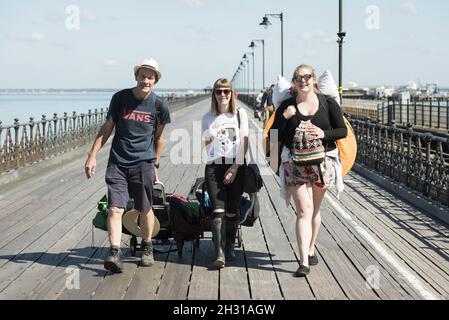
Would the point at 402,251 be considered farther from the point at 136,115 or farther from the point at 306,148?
the point at 136,115

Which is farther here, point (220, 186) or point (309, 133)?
point (220, 186)

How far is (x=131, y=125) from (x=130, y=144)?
0.57 feet

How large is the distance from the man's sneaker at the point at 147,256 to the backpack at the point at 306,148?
5.48 feet

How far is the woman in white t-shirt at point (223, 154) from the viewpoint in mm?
6746

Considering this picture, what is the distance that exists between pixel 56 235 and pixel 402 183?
20.7ft

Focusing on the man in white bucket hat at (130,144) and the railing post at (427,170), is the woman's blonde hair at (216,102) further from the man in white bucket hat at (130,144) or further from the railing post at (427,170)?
the railing post at (427,170)

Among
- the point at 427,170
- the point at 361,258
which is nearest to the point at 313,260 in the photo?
the point at 361,258

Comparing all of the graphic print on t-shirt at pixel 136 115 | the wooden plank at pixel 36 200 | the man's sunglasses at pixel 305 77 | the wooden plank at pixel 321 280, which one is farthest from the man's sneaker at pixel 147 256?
the wooden plank at pixel 36 200

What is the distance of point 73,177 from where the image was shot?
14773mm

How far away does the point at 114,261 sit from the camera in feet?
21.5

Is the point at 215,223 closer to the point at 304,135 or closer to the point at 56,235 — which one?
the point at 304,135

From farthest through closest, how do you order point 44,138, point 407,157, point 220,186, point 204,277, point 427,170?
point 44,138, point 407,157, point 427,170, point 220,186, point 204,277

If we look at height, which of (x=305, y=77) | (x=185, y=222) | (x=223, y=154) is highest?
(x=305, y=77)
